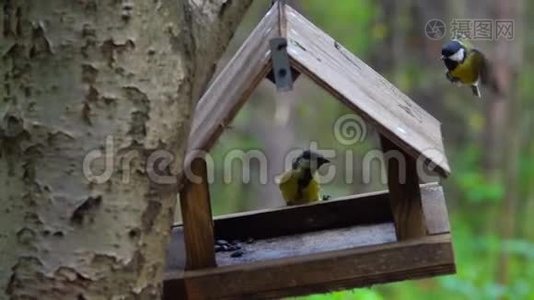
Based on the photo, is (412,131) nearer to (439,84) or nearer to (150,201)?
(150,201)

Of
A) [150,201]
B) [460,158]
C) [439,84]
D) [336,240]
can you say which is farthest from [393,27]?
[150,201]

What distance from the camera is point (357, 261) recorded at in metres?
1.85

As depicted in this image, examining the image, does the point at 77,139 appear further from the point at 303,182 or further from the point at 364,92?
the point at 303,182

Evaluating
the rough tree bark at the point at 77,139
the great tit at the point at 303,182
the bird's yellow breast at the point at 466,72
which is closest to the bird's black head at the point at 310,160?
the great tit at the point at 303,182

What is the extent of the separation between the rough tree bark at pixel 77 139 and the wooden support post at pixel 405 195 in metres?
0.52

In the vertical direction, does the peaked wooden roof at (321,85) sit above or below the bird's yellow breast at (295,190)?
above

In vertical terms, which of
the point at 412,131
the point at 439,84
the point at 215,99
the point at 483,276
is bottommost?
the point at 483,276

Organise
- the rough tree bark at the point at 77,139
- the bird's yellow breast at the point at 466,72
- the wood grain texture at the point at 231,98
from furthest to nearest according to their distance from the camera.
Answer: the bird's yellow breast at the point at 466,72 < the wood grain texture at the point at 231,98 < the rough tree bark at the point at 77,139

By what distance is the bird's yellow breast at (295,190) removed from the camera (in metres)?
2.47

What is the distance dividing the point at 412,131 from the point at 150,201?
1.90 feet

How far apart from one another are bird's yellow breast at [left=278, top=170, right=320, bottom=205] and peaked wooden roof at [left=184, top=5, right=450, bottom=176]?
37 centimetres

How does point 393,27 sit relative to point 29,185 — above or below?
above

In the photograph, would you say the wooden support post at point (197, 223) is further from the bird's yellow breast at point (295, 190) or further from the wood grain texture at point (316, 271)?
the bird's yellow breast at point (295, 190)

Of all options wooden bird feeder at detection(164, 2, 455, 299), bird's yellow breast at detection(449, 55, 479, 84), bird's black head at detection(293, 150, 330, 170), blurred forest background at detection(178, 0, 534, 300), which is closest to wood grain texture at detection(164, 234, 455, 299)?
wooden bird feeder at detection(164, 2, 455, 299)
